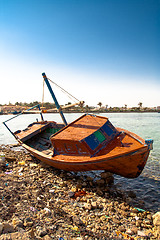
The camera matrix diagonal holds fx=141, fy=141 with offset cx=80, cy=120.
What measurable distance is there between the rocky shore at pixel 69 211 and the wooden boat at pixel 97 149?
3.53ft

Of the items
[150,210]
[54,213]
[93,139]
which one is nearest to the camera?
[54,213]

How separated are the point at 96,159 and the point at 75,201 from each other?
206 centimetres

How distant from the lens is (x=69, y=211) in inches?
217

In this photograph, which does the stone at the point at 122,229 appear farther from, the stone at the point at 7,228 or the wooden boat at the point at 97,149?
the stone at the point at 7,228

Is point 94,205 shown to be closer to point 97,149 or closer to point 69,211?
point 69,211

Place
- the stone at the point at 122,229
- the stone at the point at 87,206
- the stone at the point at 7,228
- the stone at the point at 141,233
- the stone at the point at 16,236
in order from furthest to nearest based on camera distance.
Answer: the stone at the point at 87,206 → the stone at the point at 122,229 → the stone at the point at 141,233 → the stone at the point at 7,228 → the stone at the point at 16,236

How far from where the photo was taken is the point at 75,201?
6.27 metres

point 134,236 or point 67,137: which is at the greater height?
point 67,137

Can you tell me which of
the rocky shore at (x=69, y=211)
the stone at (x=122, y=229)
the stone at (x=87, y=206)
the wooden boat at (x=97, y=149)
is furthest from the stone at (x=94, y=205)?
the wooden boat at (x=97, y=149)

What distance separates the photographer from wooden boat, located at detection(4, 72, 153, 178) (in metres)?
6.60

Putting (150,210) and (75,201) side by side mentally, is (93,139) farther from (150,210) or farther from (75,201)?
(150,210)

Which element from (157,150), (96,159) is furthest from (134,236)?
(157,150)

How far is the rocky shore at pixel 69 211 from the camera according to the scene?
4.36m

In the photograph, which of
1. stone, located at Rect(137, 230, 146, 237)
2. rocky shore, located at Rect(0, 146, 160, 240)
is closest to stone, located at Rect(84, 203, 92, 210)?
rocky shore, located at Rect(0, 146, 160, 240)
